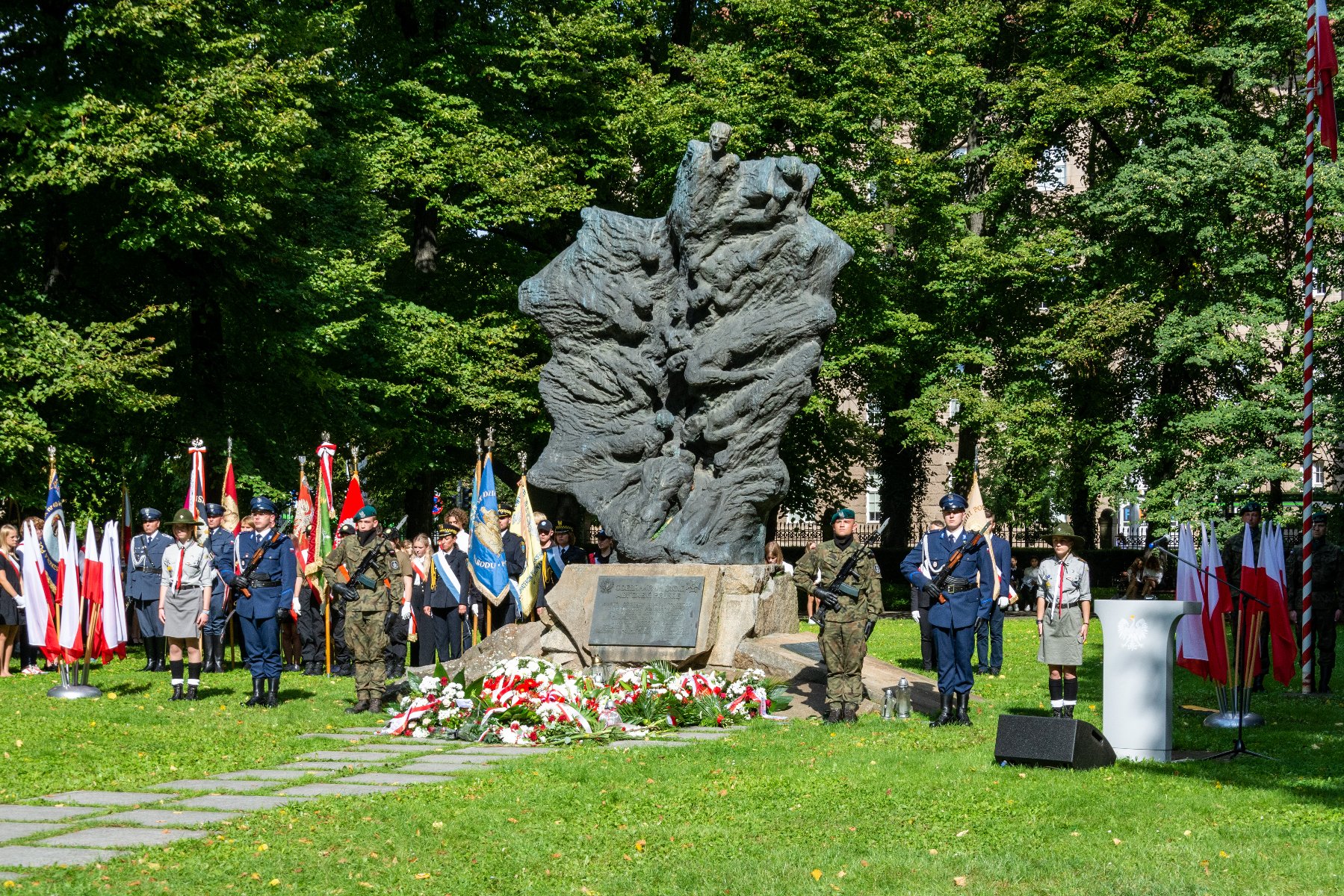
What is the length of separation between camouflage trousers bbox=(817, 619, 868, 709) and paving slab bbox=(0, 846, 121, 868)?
20.5ft

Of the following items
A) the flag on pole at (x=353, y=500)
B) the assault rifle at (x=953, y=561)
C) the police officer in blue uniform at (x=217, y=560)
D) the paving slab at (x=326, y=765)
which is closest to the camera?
the paving slab at (x=326, y=765)

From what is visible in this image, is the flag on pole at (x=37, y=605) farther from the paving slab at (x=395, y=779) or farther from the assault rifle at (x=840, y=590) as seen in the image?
the assault rifle at (x=840, y=590)

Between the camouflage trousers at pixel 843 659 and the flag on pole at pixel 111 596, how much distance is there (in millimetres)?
8010

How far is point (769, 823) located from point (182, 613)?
8925mm

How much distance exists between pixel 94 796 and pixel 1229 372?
25.9 m

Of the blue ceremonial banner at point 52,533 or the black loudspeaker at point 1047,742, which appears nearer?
the black loudspeaker at point 1047,742

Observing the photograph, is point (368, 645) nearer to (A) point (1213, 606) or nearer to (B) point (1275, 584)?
(A) point (1213, 606)

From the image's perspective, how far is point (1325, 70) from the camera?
15.7 metres

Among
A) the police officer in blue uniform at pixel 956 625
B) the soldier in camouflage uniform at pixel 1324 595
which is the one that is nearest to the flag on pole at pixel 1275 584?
the soldier in camouflage uniform at pixel 1324 595

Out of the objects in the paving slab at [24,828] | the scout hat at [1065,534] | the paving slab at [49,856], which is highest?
the scout hat at [1065,534]

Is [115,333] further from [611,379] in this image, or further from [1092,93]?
[1092,93]

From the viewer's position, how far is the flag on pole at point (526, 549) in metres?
17.2

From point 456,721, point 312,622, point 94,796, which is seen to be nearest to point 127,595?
point 312,622

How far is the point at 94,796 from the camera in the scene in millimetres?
8953
